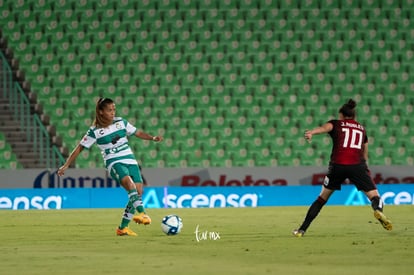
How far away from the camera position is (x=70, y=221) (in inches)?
715

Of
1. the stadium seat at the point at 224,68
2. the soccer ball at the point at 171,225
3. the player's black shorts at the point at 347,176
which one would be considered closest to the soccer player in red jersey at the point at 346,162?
the player's black shorts at the point at 347,176

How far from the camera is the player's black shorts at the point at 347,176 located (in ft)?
43.1

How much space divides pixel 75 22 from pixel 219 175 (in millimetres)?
7362

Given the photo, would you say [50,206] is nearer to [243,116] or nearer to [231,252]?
[243,116]

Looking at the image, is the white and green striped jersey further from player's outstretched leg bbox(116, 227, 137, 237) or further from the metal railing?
the metal railing

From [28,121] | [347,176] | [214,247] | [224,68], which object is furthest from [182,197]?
[214,247]

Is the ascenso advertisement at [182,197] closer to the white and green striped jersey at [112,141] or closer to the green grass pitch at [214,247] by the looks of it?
the green grass pitch at [214,247]

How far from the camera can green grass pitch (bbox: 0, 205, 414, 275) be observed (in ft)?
29.5

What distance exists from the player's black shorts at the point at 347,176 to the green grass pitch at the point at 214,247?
0.67 m

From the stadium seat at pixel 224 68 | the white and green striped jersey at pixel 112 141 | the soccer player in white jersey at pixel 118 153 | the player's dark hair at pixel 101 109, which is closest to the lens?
the player's dark hair at pixel 101 109

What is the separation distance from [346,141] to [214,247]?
2.77 m

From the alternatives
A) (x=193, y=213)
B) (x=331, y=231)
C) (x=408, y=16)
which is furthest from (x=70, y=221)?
(x=408, y=16)

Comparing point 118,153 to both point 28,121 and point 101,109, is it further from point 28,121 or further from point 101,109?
point 28,121

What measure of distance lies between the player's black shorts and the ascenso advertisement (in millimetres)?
12084
